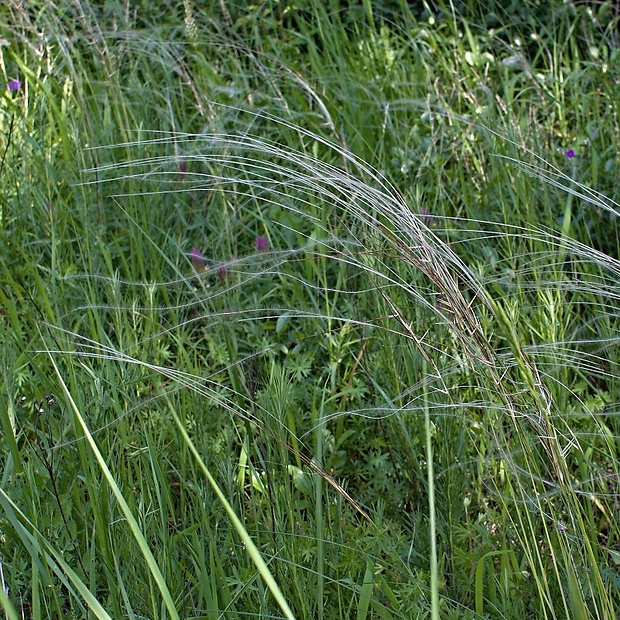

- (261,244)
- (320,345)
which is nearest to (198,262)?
(261,244)

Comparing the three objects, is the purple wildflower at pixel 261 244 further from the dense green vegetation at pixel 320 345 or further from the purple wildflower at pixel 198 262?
the purple wildflower at pixel 198 262

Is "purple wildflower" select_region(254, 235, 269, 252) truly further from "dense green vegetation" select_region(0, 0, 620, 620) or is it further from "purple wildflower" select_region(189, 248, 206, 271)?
"purple wildflower" select_region(189, 248, 206, 271)

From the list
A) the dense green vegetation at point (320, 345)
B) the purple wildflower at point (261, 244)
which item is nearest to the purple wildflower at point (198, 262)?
the dense green vegetation at point (320, 345)

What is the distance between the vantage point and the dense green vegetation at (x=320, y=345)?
1341 mm

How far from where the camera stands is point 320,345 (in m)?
2.36

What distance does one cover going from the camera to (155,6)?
14.1 ft

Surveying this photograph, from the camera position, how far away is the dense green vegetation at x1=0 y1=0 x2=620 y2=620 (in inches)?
52.8

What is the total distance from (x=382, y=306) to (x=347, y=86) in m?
1.50

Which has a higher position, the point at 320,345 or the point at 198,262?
the point at 198,262

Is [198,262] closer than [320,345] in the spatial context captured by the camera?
No

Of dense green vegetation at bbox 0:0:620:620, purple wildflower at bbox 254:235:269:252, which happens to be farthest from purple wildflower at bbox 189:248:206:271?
purple wildflower at bbox 254:235:269:252

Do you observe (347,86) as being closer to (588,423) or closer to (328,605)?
(588,423)

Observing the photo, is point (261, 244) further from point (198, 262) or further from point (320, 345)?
point (320, 345)

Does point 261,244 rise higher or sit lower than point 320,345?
higher
